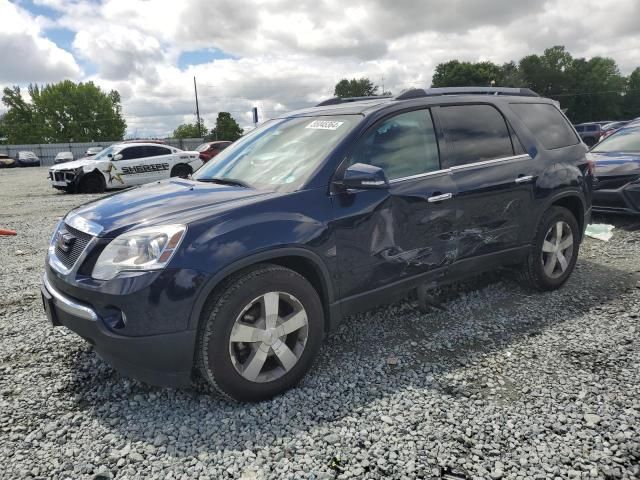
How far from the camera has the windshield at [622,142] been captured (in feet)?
25.4

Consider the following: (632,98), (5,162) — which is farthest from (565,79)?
(5,162)

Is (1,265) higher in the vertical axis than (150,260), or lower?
lower

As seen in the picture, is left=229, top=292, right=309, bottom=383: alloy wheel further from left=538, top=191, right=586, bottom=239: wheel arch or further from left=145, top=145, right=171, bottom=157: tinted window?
left=145, top=145, right=171, bottom=157: tinted window

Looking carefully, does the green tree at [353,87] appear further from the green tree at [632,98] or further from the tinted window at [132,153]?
the tinted window at [132,153]

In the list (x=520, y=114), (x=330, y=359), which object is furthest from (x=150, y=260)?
(x=520, y=114)

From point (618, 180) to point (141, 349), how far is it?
23.3ft

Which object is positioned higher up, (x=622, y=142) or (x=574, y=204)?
(x=622, y=142)

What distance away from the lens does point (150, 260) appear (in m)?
2.50

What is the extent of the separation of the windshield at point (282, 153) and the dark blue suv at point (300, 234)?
0.01 meters

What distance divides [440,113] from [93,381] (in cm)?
311

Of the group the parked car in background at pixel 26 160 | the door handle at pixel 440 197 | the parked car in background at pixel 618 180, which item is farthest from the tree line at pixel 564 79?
the door handle at pixel 440 197

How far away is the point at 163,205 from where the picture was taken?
288 centimetres

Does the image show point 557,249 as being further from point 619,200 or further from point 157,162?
point 157,162

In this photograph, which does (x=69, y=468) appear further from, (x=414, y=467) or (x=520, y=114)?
(x=520, y=114)
